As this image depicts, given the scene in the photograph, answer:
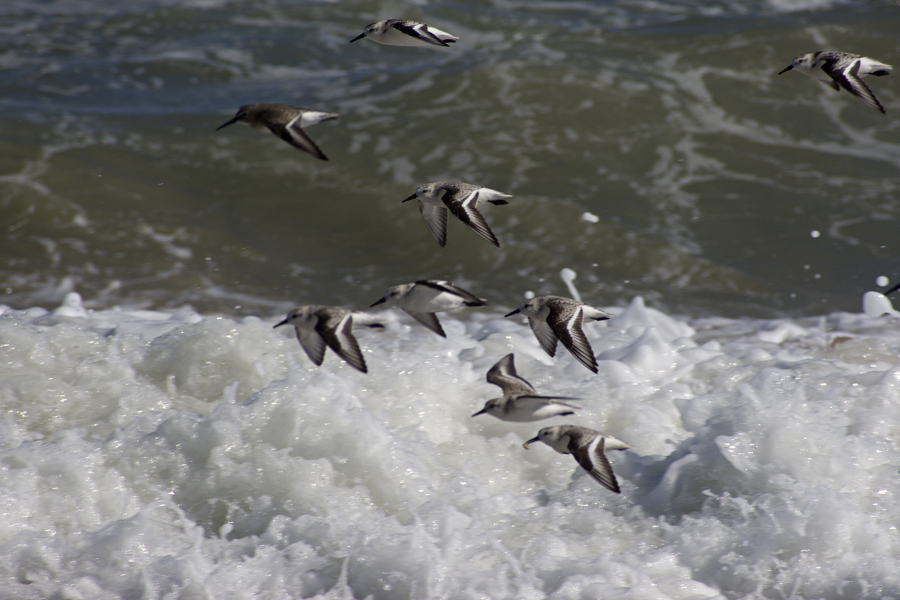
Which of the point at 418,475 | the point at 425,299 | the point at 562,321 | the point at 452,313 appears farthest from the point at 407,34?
the point at 452,313

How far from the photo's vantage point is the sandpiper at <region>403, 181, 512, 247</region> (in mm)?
2684

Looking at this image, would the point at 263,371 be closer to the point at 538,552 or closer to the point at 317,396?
the point at 317,396

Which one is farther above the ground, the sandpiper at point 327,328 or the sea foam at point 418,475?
the sandpiper at point 327,328

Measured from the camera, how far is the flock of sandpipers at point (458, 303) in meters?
2.48

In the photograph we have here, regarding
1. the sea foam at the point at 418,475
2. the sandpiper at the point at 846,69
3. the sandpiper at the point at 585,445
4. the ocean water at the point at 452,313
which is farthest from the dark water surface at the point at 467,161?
the sandpiper at the point at 585,445

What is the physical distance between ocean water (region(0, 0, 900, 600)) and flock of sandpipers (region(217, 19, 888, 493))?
0.77 meters

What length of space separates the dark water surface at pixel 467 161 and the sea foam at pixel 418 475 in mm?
1512

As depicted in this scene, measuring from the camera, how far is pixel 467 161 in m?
8.93

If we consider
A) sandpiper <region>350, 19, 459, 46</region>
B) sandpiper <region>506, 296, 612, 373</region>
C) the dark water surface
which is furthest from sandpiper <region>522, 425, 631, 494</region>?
the dark water surface

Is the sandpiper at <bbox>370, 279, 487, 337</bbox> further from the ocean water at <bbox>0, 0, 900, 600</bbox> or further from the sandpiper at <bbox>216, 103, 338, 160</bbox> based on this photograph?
the ocean water at <bbox>0, 0, 900, 600</bbox>

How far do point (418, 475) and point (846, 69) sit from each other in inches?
105

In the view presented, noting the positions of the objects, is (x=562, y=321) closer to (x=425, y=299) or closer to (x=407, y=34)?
(x=425, y=299)

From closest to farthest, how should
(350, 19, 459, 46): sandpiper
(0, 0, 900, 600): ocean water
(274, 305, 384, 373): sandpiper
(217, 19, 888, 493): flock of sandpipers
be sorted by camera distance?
(274, 305, 384, 373): sandpiper < (217, 19, 888, 493): flock of sandpipers < (350, 19, 459, 46): sandpiper < (0, 0, 900, 600): ocean water

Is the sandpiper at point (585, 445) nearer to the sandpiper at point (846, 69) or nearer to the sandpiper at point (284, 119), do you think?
the sandpiper at point (284, 119)
